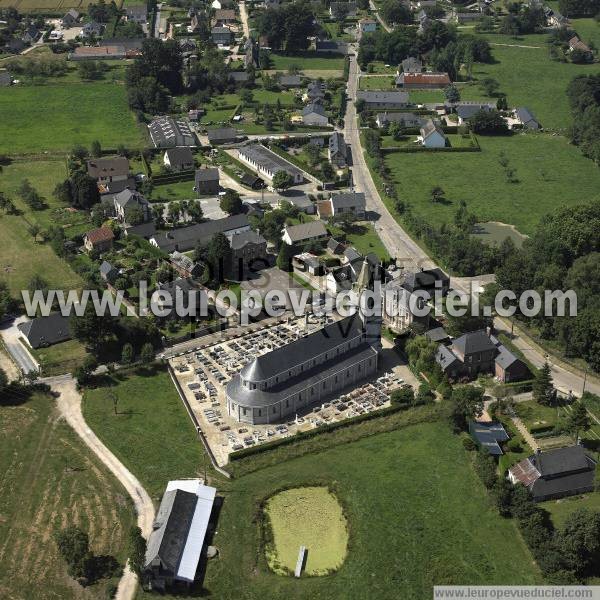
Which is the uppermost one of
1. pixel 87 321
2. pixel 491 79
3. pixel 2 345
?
pixel 491 79

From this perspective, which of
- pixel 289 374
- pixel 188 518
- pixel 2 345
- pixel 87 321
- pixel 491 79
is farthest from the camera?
pixel 491 79

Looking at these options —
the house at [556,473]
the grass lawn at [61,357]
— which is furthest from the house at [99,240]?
the house at [556,473]

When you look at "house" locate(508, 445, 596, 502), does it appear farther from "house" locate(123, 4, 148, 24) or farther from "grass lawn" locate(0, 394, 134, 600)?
"house" locate(123, 4, 148, 24)

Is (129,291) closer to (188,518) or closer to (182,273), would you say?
(182,273)

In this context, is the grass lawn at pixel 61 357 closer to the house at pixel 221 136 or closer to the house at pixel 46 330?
the house at pixel 46 330

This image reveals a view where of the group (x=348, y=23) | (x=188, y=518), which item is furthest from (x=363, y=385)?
(x=348, y=23)

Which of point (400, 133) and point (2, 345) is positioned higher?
point (400, 133)

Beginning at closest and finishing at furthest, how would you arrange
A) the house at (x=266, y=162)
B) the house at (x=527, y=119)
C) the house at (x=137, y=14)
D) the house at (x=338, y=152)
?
the house at (x=266, y=162) → the house at (x=338, y=152) → the house at (x=527, y=119) → the house at (x=137, y=14)

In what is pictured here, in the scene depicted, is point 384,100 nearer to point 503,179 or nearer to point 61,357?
point 503,179
